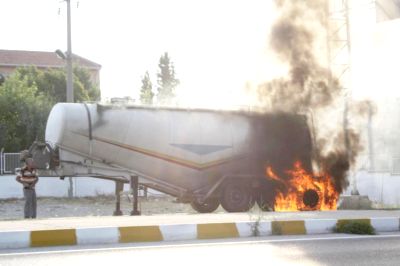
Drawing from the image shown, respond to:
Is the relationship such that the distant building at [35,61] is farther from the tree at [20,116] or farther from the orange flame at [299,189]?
the orange flame at [299,189]

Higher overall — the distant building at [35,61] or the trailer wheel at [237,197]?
the distant building at [35,61]

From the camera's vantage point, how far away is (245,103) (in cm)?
2020

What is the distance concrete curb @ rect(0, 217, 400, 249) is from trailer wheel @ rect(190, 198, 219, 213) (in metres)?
7.87

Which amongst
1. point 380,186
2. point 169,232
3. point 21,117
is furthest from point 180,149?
point 21,117

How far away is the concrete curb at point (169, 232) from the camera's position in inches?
372

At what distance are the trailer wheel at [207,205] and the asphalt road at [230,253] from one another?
9.05m

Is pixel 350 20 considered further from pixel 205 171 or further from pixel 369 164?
pixel 205 171

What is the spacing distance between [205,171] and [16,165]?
14.1 m

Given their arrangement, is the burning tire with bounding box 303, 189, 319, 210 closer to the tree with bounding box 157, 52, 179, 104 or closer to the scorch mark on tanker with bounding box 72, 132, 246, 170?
the scorch mark on tanker with bounding box 72, 132, 246, 170

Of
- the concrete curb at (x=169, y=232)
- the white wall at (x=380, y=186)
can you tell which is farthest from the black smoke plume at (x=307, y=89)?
the concrete curb at (x=169, y=232)

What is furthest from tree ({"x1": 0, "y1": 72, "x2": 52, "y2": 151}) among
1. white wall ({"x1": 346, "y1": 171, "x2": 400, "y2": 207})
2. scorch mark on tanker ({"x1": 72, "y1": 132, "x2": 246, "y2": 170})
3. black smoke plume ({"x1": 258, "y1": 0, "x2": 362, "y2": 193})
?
black smoke plume ({"x1": 258, "y1": 0, "x2": 362, "y2": 193})

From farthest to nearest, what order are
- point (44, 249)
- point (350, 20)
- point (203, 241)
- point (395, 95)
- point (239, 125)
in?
point (395, 95) → point (350, 20) → point (239, 125) → point (203, 241) → point (44, 249)

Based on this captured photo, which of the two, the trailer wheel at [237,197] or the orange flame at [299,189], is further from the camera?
the orange flame at [299,189]

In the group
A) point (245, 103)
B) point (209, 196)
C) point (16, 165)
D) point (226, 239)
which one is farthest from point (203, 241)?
point (16, 165)
